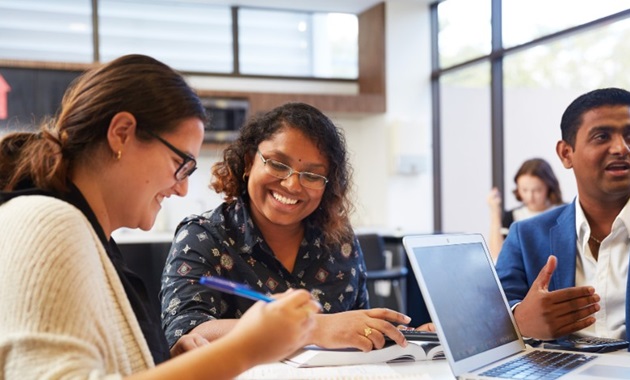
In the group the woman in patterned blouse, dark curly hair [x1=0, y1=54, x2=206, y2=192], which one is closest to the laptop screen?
the woman in patterned blouse

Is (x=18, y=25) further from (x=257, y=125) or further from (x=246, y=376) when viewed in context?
(x=246, y=376)

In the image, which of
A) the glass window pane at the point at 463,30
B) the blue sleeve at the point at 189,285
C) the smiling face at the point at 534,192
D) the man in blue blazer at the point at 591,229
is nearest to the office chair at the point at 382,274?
the smiling face at the point at 534,192

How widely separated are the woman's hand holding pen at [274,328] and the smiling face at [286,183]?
891mm

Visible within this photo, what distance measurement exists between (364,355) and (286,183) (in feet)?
1.80

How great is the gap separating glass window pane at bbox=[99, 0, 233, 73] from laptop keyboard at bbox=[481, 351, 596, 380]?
5.01 meters

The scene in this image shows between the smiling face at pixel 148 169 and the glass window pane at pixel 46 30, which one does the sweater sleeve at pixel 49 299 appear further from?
the glass window pane at pixel 46 30

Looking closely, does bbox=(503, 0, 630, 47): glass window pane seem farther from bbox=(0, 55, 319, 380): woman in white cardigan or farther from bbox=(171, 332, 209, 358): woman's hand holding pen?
bbox=(0, 55, 319, 380): woman in white cardigan

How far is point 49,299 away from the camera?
3.03 ft

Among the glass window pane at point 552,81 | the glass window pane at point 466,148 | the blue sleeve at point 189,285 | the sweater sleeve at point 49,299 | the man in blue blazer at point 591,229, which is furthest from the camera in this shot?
the glass window pane at point 466,148

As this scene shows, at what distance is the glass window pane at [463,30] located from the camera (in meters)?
5.96

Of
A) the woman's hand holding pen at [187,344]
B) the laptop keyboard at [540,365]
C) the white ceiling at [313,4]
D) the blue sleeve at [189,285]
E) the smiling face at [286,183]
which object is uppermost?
the white ceiling at [313,4]

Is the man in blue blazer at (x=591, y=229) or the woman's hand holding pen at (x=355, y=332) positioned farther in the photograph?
the man in blue blazer at (x=591, y=229)

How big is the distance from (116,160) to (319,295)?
906 millimetres

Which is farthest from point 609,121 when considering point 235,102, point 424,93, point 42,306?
point 424,93
